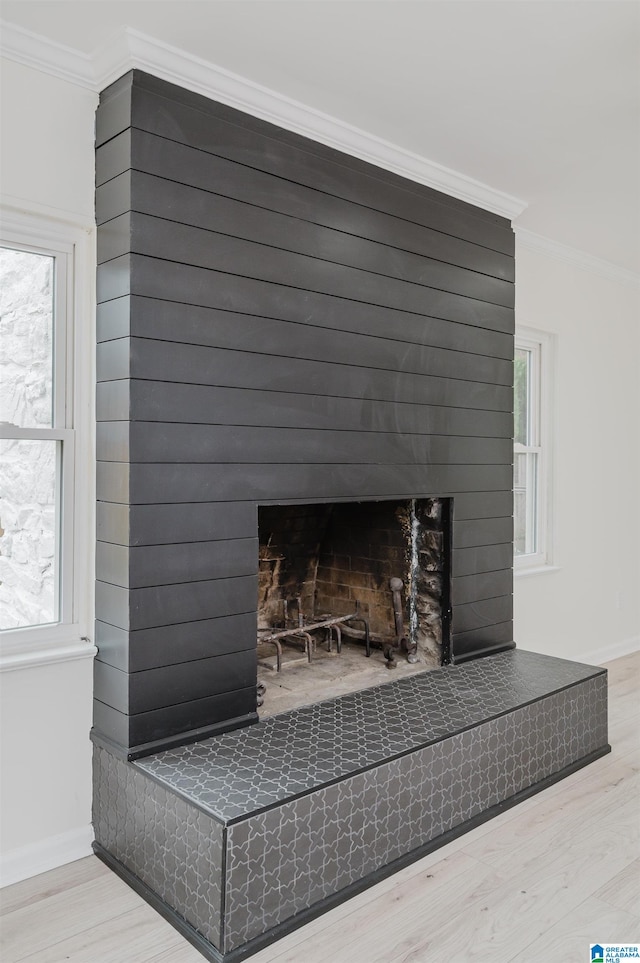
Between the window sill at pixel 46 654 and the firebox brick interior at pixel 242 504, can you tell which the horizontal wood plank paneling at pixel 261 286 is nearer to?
the firebox brick interior at pixel 242 504

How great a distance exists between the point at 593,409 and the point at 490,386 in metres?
1.52

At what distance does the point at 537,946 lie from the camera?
1.92 meters

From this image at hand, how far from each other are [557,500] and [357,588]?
1590 mm

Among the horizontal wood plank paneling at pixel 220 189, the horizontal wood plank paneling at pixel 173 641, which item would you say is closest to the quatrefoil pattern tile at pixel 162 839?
the horizontal wood plank paneling at pixel 173 641

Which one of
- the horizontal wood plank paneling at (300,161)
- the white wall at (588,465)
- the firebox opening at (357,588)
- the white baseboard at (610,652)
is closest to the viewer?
the horizontal wood plank paneling at (300,161)

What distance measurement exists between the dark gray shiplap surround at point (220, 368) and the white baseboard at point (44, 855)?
0.36m

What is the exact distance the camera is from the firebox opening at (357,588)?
318 centimetres

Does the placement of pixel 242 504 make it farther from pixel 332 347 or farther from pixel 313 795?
pixel 313 795

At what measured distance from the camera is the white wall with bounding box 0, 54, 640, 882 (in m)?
2.20

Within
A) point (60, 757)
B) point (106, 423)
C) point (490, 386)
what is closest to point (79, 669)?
point (60, 757)

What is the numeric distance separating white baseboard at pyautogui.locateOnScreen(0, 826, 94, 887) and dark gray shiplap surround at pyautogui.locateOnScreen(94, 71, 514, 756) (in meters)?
0.36

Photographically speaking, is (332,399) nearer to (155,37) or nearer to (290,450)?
(290,450)

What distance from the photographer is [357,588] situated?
3.42m

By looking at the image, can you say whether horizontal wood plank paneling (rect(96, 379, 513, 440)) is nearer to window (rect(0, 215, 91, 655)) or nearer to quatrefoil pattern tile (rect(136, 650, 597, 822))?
window (rect(0, 215, 91, 655))
